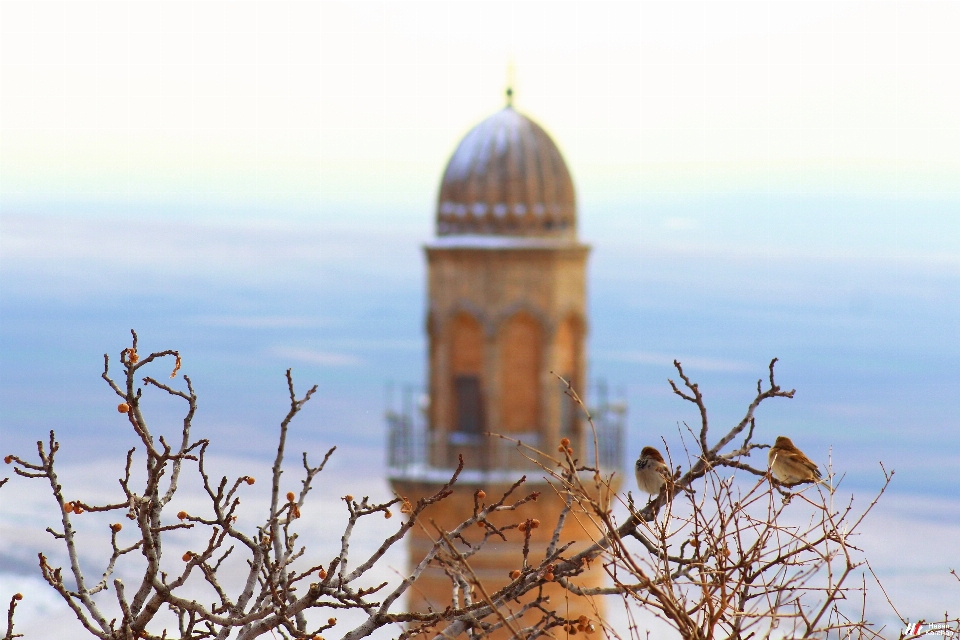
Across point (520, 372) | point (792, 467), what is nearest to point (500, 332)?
point (520, 372)

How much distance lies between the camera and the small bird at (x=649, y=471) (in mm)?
5660

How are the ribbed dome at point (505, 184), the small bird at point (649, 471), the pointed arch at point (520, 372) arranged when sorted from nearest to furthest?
the small bird at point (649, 471) → the ribbed dome at point (505, 184) → the pointed arch at point (520, 372)

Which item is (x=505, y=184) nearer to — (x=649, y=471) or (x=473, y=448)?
(x=473, y=448)

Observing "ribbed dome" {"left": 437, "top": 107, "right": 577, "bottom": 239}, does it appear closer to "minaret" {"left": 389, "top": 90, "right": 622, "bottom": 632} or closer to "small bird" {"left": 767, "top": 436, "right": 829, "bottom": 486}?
"minaret" {"left": 389, "top": 90, "right": 622, "bottom": 632}

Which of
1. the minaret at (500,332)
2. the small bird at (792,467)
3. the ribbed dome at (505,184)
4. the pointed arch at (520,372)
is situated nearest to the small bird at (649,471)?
the small bird at (792,467)

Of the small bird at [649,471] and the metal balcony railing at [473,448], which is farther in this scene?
the metal balcony railing at [473,448]

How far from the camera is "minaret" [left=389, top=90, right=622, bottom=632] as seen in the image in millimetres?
16219

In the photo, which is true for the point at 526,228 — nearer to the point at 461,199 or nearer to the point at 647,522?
the point at 461,199

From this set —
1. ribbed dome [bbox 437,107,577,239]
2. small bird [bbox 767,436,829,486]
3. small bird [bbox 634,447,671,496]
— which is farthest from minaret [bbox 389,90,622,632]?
small bird [bbox 767,436,829,486]

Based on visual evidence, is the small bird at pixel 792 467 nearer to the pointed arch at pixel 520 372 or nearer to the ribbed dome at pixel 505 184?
the ribbed dome at pixel 505 184

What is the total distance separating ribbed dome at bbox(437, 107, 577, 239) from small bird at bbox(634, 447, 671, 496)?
10.6 m

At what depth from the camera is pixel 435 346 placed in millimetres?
16953

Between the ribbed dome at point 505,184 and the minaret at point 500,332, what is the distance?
0.04 feet

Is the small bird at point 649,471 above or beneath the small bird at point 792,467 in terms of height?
beneath
